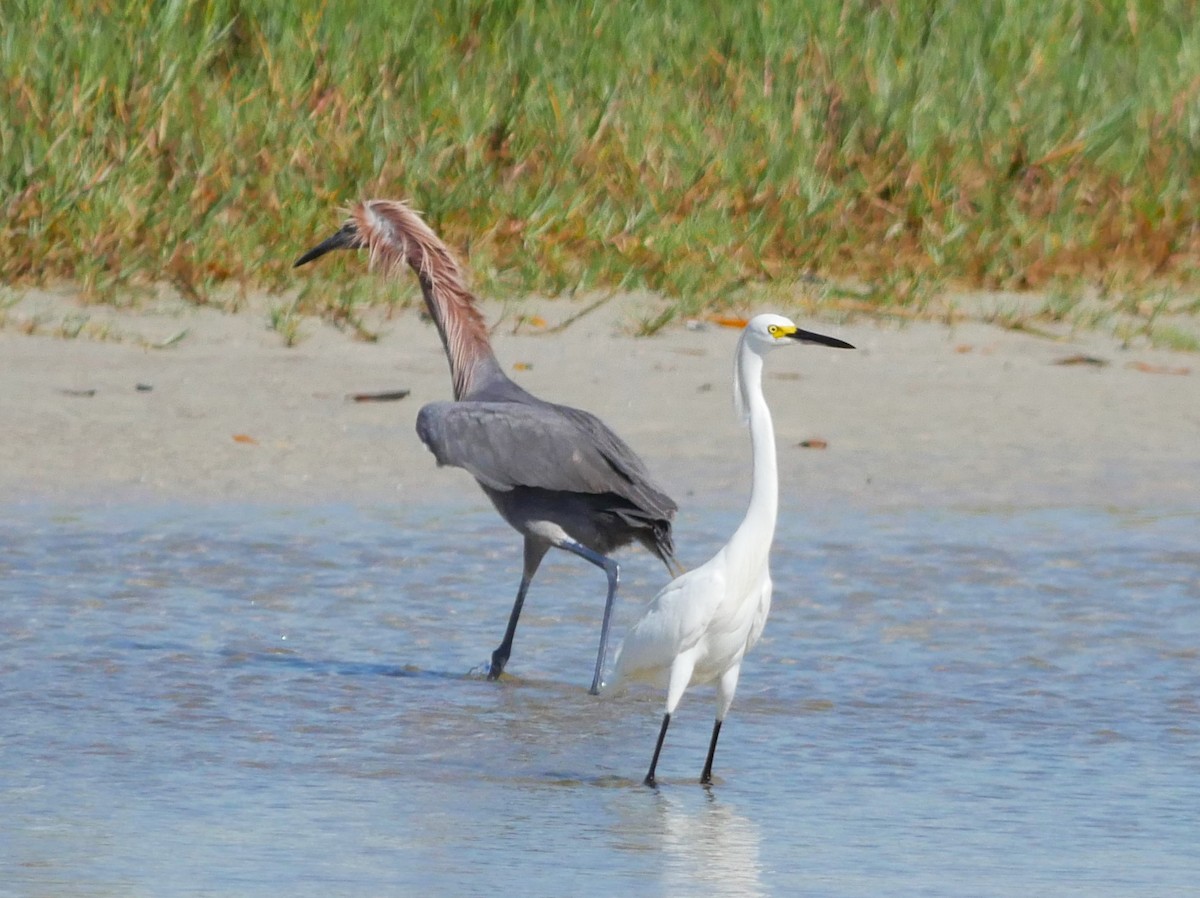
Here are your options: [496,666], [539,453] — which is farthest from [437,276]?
[496,666]

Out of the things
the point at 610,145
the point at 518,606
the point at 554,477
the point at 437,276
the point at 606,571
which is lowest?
the point at 518,606

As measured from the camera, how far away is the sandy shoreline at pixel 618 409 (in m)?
7.19

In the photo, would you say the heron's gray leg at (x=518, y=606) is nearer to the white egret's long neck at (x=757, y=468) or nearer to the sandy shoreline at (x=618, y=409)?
the white egret's long neck at (x=757, y=468)

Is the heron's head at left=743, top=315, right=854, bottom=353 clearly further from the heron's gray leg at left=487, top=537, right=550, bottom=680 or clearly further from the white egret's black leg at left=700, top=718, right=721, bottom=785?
the heron's gray leg at left=487, top=537, right=550, bottom=680

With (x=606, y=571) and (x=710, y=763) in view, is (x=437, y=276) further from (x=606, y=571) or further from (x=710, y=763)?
(x=710, y=763)

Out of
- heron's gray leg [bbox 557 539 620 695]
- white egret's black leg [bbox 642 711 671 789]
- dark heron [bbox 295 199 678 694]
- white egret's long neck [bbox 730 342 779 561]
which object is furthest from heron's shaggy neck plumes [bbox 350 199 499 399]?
white egret's black leg [bbox 642 711 671 789]

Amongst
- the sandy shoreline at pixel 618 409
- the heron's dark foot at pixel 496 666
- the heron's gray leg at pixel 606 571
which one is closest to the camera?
the heron's dark foot at pixel 496 666

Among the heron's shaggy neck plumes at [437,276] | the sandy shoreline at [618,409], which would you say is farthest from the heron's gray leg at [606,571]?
the sandy shoreline at [618,409]

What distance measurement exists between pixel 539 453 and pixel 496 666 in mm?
560

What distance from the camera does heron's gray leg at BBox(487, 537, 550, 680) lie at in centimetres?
534

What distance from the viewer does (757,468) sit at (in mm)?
4629

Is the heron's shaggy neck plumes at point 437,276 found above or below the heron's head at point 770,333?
below

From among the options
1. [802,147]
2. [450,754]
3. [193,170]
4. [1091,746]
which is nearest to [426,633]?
[450,754]

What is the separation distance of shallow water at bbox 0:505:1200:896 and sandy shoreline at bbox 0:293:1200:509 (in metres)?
0.31
